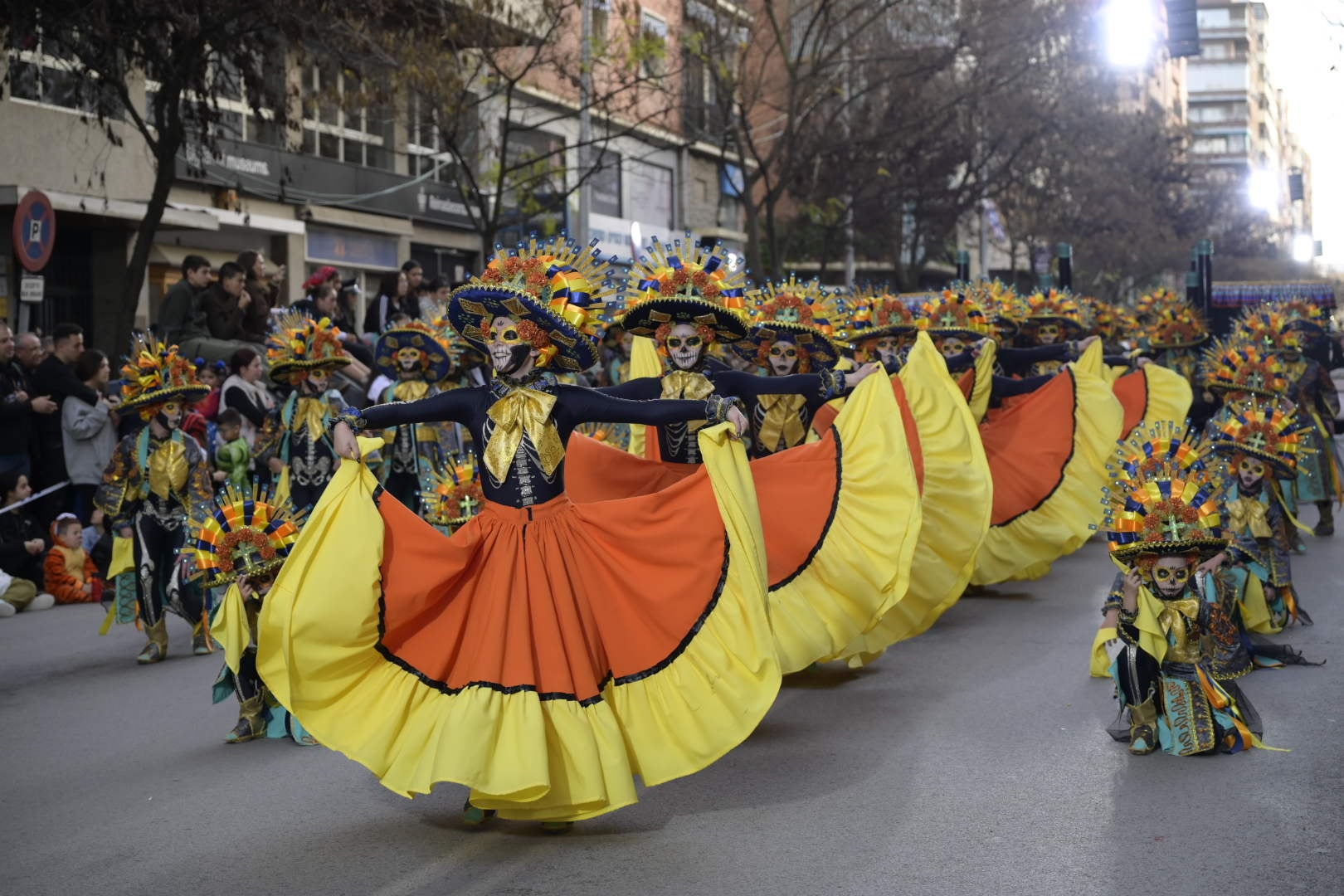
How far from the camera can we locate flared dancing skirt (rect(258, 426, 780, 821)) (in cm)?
562

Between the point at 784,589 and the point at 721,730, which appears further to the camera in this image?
the point at 784,589

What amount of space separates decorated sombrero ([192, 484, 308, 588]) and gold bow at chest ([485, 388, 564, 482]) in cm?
179

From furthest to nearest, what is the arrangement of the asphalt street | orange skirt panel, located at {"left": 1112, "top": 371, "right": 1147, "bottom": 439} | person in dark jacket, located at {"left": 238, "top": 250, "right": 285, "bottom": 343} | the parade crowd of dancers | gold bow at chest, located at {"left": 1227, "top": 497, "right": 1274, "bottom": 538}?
orange skirt panel, located at {"left": 1112, "top": 371, "right": 1147, "bottom": 439} → person in dark jacket, located at {"left": 238, "top": 250, "right": 285, "bottom": 343} → gold bow at chest, located at {"left": 1227, "top": 497, "right": 1274, "bottom": 538} → the parade crowd of dancers → the asphalt street

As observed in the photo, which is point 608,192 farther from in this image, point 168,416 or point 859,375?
point 859,375

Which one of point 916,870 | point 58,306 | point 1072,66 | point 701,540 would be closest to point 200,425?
point 701,540

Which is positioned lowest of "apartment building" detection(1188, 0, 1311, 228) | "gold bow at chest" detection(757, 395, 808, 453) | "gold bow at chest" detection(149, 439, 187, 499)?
"gold bow at chest" detection(149, 439, 187, 499)

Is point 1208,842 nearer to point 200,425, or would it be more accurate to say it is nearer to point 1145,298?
point 200,425

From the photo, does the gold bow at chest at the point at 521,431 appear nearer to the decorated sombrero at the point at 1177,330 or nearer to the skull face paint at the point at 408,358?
the skull face paint at the point at 408,358

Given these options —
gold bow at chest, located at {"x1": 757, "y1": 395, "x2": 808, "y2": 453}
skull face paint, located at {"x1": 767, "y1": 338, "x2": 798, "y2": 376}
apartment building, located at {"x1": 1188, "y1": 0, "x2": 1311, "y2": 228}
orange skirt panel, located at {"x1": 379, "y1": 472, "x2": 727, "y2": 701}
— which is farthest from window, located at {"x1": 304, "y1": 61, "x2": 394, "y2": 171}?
apartment building, located at {"x1": 1188, "y1": 0, "x2": 1311, "y2": 228}

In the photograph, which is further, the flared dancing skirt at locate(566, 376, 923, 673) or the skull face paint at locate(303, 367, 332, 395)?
the skull face paint at locate(303, 367, 332, 395)

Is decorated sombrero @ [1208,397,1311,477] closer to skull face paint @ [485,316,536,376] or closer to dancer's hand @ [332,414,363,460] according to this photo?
dancer's hand @ [332,414,363,460]

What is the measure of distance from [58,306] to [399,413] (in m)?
15.7

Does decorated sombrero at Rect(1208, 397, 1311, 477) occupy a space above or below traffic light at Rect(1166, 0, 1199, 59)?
below

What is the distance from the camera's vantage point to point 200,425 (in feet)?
39.6
